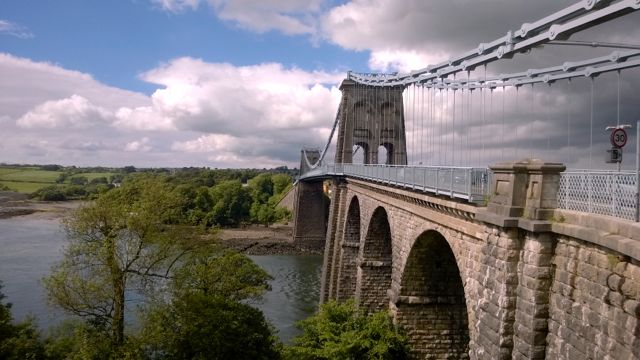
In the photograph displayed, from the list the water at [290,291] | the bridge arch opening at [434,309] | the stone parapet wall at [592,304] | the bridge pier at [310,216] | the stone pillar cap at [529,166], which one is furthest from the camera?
the bridge pier at [310,216]

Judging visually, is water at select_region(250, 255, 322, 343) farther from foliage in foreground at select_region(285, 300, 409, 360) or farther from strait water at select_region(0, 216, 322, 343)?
foliage in foreground at select_region(285, 300, 409, 360)

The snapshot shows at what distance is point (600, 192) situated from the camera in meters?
5.88

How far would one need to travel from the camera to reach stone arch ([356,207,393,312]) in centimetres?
1916

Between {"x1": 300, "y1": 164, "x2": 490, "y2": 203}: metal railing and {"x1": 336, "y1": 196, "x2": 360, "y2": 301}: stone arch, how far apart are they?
660 centimetres

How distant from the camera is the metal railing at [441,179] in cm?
892

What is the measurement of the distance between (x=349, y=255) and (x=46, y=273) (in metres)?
17.4

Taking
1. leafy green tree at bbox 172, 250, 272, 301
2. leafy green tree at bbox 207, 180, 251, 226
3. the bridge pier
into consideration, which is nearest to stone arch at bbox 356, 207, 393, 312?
leafy green tree at bbox 172, 250, 272, 301

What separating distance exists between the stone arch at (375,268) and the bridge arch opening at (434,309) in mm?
4834

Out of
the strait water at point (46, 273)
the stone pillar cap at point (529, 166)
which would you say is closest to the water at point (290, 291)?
the strait water at point (46, 273)

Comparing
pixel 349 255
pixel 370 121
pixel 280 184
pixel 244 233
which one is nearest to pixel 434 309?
pixel 349 255

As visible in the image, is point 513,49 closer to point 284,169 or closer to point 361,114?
point 361,114

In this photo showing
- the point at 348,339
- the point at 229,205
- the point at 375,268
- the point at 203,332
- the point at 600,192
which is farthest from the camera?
the point at 229,205

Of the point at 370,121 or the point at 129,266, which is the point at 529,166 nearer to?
the point at 129,266

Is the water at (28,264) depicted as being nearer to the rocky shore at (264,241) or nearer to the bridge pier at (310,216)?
the rocky shore at (264,241)
